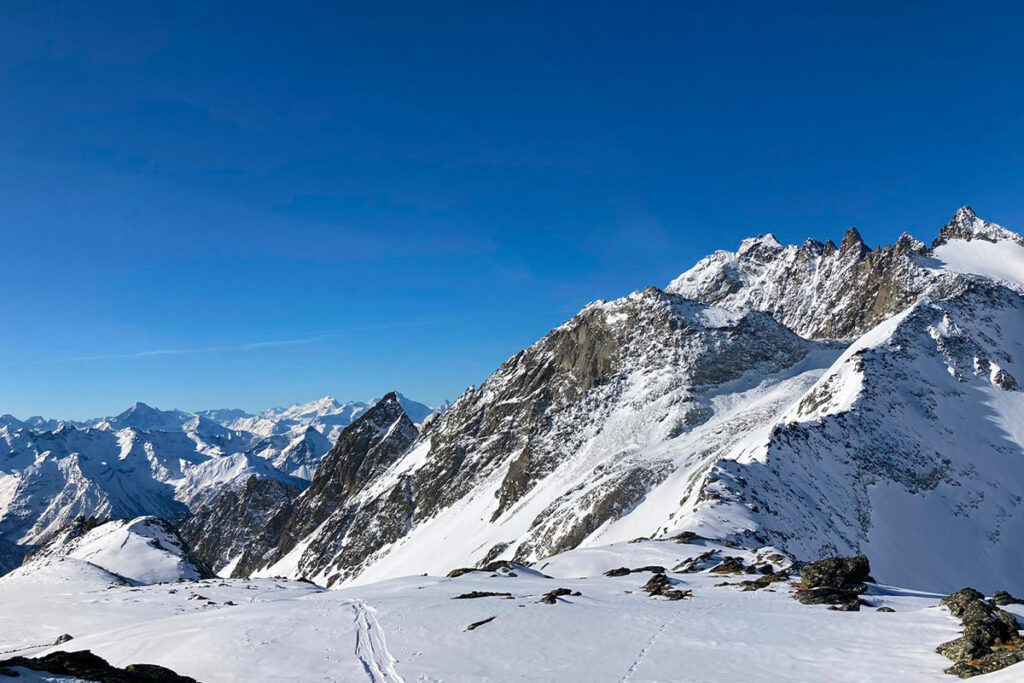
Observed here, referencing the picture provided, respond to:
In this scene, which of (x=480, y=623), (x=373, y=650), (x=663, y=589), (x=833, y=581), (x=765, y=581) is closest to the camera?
(x=373, y=650)

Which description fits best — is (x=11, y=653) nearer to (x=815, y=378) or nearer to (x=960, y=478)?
(x=960, y=478)

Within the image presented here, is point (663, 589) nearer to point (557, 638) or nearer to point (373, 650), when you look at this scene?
point (557, 638)

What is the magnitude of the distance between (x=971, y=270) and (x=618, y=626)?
213 m

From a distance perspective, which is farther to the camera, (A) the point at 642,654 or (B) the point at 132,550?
(B) the point at 132,550

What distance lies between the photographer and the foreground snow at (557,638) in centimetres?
1856

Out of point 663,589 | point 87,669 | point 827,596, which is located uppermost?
point 87,669

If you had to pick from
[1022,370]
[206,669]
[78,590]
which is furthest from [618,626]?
[1022,370]

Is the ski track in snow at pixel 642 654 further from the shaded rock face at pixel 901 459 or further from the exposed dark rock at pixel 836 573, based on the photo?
the shaded rock face at pixel 901 459

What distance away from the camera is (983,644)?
57.2ft

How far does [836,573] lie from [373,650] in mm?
22669

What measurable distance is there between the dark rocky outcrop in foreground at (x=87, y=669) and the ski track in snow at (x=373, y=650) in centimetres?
703

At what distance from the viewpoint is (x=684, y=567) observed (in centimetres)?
3903

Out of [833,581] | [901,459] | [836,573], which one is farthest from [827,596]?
[901,459]

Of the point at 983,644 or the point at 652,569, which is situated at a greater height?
the point at 983,644
